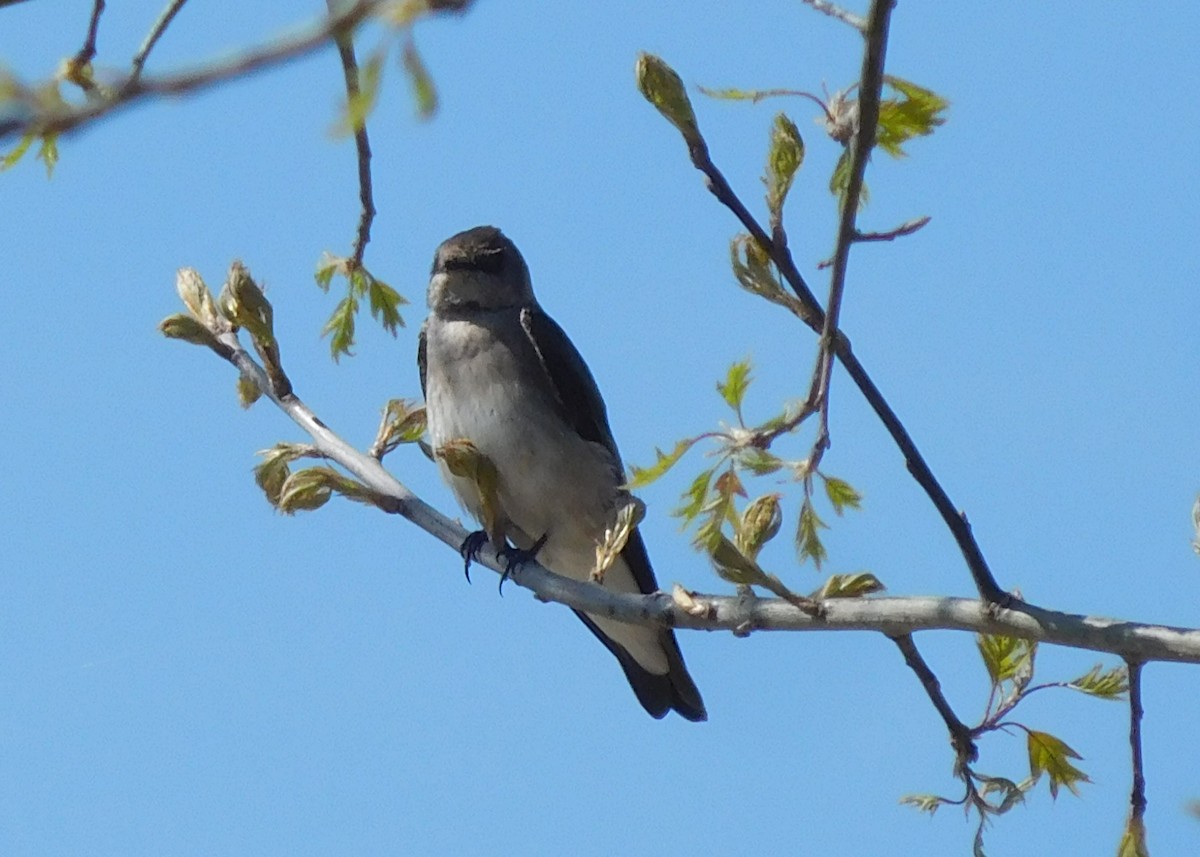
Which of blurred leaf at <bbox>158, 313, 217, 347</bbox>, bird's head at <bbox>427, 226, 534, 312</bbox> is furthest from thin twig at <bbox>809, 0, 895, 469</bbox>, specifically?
bird's head at <bbox>427, 226, 534, 312</bbox>

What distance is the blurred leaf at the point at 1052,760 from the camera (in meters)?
3.42

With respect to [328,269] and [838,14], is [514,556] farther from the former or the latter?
[838,14]

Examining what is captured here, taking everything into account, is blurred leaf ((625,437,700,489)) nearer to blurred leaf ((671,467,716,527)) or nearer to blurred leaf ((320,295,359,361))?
blurred leaf ((671,467,716,527))

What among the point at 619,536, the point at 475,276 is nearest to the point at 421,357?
the point at 475,276

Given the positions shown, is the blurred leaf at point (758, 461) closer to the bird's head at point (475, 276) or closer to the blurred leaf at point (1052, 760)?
the blurred leaf at point (1052, 760)

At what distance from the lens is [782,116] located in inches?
124

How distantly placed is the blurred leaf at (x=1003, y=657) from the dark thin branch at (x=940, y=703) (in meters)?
0.14

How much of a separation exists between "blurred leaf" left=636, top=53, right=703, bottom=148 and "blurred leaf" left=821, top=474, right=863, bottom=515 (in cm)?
81

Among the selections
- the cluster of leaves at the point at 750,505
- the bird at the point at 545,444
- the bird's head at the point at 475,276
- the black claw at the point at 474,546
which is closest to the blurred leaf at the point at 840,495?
the cluster of leaves at the point at 750,505

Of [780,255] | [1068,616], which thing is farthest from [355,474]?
[1068,616]

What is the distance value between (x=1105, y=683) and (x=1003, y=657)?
0.22 metres

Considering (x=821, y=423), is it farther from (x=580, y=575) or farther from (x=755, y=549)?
(x=580, y=575)

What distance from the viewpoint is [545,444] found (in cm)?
695

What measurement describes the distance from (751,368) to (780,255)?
1.13 feet
